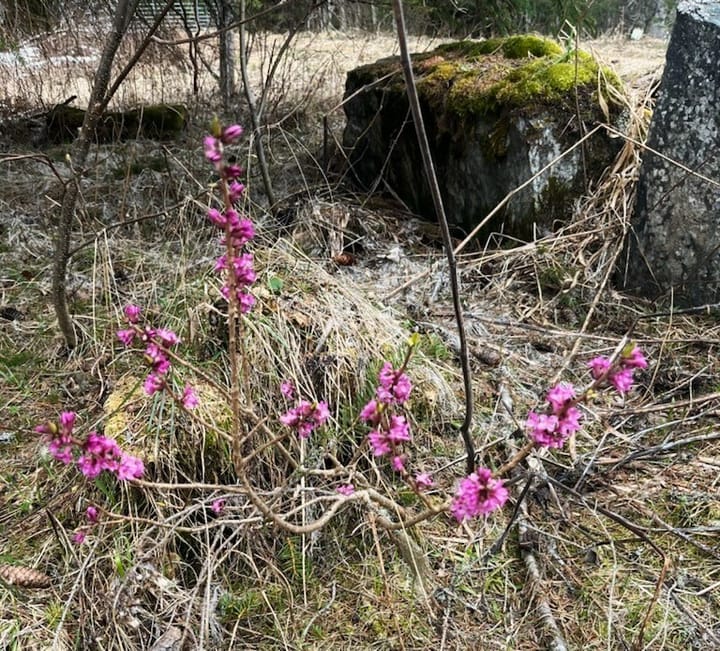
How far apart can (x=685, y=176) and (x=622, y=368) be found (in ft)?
6.28

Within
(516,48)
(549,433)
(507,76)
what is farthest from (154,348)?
(516,48)

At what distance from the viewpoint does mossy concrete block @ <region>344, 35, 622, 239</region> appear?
128 inches

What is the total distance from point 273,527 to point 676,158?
2193 millimetres

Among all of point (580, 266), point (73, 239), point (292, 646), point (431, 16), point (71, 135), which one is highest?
point (431, 16)

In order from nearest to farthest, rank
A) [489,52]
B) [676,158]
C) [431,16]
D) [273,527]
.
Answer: [273,527] < [676,158] < [489,52] < [431,16]

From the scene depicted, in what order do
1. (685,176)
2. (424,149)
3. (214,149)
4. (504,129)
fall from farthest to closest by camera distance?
1. (504,129)
2. (685,176)
3. (424,149)
4. (214,149)

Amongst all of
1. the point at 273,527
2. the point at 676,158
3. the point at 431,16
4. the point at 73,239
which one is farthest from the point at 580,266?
the point at 431,16

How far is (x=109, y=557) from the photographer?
172 cm

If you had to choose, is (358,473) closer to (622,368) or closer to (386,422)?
(386,422)

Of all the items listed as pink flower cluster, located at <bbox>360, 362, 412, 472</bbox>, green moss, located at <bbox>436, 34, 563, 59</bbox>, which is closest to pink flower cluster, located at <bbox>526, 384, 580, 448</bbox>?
pink flower cluster, located at <bbox>360, 362, 412, 472</bbox>

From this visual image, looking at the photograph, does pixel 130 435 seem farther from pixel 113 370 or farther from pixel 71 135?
pixel 71 135

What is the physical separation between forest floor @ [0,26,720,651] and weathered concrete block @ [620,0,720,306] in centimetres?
14

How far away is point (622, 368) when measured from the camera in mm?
1151

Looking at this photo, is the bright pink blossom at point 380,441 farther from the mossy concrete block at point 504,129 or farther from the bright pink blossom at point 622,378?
the mossy concrete block at point 504,129
